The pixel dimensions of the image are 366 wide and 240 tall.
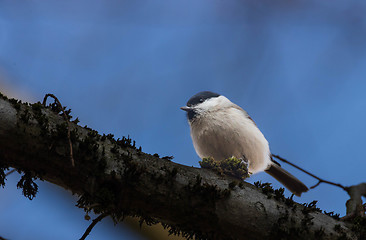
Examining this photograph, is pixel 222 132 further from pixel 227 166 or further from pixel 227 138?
pixel 227 166

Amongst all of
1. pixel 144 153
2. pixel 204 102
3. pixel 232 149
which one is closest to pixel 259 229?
pixel 144 153

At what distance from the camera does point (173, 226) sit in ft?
5.99

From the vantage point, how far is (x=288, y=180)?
330 cm

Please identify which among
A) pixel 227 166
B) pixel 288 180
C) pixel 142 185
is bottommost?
pixel 142 185

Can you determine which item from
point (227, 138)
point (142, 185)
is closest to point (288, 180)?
point (227, 138)

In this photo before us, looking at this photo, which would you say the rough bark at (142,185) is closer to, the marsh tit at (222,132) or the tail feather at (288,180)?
the marsh tit at (222,132)

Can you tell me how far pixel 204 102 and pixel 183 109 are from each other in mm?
199

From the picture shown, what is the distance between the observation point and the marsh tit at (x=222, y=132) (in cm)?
262

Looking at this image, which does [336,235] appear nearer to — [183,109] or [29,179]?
[183,109]

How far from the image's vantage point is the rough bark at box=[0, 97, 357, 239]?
159 cm

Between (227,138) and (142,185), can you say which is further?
(227,138)

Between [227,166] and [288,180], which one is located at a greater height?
[288,180]

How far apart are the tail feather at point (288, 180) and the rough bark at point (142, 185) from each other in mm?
1276

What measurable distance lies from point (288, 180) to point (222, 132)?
109 cm
